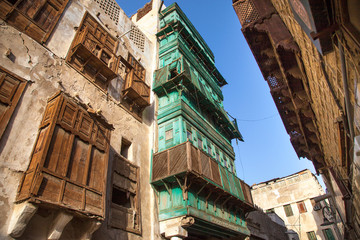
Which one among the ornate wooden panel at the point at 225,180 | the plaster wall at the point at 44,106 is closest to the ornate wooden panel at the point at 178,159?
the plaster wall at the point at 44,106

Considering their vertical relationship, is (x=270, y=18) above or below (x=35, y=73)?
above

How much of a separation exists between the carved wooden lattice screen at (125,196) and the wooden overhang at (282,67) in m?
8.10

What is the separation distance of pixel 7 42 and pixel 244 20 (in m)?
9.91

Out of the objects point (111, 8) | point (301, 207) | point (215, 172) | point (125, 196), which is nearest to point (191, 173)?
point (215, 172)

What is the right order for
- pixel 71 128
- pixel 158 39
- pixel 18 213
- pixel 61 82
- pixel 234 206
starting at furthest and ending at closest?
1. pixel 158 39
2. pixel 234 206
3. pixel 61 82
4. pixel 71 128
5. pixel 18 213

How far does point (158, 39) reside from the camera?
60.8ft

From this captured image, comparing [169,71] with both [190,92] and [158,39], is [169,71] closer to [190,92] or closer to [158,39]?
[190,92]

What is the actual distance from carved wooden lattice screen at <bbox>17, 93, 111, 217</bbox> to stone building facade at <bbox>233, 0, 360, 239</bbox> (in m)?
6.74

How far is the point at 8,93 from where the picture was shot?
22.0 feet

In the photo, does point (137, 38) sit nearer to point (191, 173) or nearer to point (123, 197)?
point (191, 173)

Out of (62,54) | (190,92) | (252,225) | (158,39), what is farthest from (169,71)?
(252,225)

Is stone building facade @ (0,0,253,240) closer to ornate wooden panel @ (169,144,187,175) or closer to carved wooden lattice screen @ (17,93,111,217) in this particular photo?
carved wooden lattice screen @ (17,93,111,217)

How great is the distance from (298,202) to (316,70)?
32029 millimetres

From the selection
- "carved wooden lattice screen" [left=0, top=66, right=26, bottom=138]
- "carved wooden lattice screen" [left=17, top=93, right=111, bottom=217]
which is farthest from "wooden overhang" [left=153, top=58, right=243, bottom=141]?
"carved wooden lattice screen" [left=0, top=66, right=26, bottom=138]
